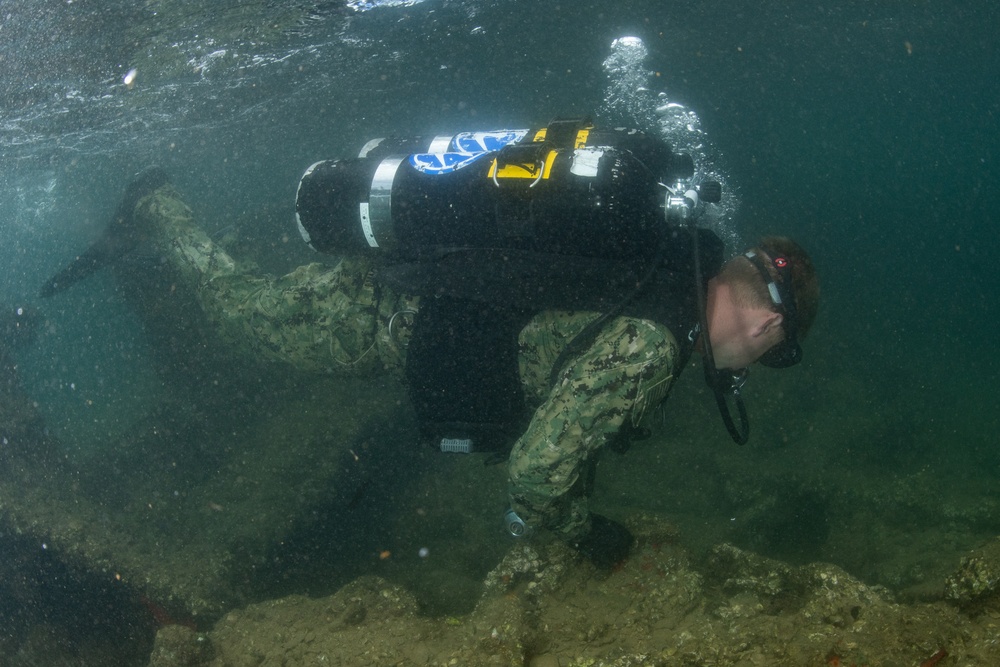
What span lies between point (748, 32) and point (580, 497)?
73.0ft

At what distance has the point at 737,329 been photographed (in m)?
3.49

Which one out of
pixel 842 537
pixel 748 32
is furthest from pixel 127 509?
pixel 748 32

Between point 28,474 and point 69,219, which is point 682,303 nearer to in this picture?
point 28,474

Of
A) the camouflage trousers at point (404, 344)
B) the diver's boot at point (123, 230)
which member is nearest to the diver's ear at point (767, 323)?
the camouflage trousers at point (404, 344)

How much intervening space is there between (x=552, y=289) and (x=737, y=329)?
118 centimetres

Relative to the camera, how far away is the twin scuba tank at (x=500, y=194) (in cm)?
321

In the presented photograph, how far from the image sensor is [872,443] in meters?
10.3

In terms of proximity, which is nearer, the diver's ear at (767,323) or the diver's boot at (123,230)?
the diver's ear at (767,323)

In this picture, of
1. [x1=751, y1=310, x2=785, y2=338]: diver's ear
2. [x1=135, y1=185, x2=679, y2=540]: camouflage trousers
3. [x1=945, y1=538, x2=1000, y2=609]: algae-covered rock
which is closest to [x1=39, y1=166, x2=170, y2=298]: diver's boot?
[x1=135, y1=185, x2=679, y2=540]: camouflage trousers

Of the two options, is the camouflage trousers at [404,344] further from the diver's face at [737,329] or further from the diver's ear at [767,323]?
the diver's ear at [767,323]

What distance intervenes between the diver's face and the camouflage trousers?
48 centimetres

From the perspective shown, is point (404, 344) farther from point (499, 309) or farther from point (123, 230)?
point (123, 230)

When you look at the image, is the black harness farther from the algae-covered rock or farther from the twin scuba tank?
the algae-covered rock

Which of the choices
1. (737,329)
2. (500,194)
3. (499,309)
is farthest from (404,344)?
(737,329)
